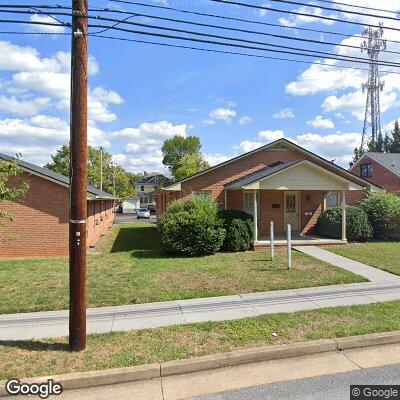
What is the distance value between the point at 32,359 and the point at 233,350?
9.19 feet

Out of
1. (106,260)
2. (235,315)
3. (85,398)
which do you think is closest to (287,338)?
(235,315)

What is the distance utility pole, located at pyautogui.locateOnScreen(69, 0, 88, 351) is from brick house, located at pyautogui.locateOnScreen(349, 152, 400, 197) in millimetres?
28367

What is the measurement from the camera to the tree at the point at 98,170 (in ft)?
169

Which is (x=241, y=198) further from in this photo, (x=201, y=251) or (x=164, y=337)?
(x=164, y=337)

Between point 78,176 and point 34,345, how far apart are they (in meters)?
2.68

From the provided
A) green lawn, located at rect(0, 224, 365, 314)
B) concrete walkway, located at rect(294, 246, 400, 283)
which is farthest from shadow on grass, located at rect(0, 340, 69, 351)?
concrete walkway, located at rect(294, 246, 400, 283)

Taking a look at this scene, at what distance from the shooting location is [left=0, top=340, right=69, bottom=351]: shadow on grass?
209 inches

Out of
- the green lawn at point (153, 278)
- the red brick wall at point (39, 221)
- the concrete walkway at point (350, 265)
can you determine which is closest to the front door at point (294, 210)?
the concrete walkway at point (350, 265)

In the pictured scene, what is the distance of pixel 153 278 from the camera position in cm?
953

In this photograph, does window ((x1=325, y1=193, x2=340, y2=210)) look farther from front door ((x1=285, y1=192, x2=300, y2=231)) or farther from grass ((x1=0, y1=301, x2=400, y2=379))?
grass ((x1=0, y1=301, x2=400, y2=379))

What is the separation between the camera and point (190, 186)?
17.3 metres

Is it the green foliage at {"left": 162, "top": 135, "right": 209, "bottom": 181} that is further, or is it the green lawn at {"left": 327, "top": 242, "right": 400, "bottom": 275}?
the green foliage at {"left": 162, "top": 135, "right": 209, "bottom": 181}

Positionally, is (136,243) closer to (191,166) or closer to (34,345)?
(34,345)

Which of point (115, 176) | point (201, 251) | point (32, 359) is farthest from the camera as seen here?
point (115, 176)
